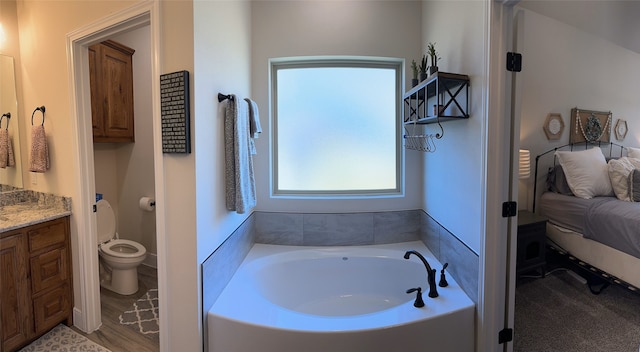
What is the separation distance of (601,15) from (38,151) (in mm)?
5309

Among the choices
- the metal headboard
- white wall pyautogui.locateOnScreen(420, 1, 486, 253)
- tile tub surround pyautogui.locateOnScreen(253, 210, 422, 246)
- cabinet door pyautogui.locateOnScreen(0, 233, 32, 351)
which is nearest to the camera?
white wall pyautogui.locateOnScreen(420, 1, 486, 253)

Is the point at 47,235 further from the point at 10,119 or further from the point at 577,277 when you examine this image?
the point at 577,277

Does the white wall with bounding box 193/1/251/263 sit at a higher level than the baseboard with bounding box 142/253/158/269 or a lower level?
higher

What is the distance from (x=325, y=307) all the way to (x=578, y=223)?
2.61 metres

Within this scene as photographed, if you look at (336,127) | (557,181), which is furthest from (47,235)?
(557,181)

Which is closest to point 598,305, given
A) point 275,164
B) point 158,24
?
point 275,164

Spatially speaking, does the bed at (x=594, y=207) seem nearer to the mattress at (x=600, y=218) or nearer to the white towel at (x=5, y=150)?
the mattress at (x=600, y=218)

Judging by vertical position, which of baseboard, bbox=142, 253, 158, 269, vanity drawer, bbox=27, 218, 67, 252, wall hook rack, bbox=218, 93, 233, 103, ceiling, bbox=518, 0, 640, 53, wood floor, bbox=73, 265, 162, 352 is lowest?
wood floor, bbox=73, 265, 162, 352

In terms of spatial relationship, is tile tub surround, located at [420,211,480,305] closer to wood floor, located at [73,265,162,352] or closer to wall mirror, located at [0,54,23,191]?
wood floor, located at [73,265,162,352]

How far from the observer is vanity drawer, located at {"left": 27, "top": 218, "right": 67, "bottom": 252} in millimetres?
1757

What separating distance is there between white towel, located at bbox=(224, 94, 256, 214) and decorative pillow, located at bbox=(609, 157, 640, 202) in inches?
141

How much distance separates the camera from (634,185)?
2.56 m

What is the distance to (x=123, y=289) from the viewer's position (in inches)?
96.6

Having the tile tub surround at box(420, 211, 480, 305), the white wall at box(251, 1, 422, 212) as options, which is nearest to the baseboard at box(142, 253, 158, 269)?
the white wall at box(251, 1, 422, 212)
